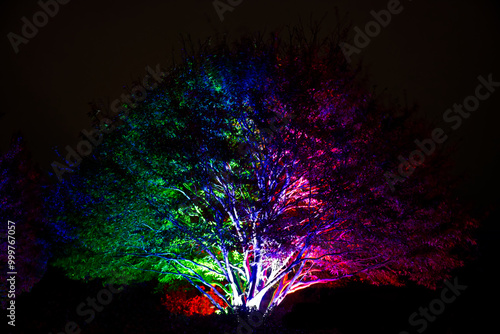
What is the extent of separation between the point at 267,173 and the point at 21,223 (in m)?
19.4

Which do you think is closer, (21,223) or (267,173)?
(267,173)

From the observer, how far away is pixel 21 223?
73.3 feet

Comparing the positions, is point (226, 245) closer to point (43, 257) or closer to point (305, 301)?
point (305, 301)

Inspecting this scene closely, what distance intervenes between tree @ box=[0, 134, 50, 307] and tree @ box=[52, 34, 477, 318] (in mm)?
6825

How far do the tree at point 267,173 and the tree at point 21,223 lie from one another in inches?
269

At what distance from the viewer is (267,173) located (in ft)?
41.3

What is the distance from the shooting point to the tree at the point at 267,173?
11.4 meters

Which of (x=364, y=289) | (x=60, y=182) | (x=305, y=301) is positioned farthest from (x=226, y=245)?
(x=364, y=289)

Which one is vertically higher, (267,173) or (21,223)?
(21,223)

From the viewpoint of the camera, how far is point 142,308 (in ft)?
64.8

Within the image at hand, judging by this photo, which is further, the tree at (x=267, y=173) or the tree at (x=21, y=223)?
the tree at (x=21, y=223)

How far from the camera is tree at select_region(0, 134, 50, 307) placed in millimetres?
17719

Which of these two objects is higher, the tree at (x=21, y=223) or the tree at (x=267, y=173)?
the tree at (x=21, y=223)

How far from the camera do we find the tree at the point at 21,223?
17.7 m
